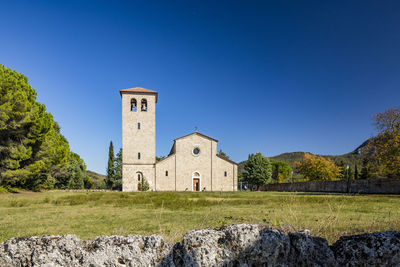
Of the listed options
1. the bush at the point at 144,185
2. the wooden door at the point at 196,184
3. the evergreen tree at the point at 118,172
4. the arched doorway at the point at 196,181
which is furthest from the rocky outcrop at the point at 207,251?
the evergreen tree at the point at 118,172

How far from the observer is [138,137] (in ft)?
133

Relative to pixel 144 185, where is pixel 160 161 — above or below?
above

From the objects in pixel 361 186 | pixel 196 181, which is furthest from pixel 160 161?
pixel 361 186

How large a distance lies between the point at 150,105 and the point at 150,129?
396cm

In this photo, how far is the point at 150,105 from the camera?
135 ft

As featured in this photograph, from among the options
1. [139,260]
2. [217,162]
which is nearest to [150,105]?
[217,162]

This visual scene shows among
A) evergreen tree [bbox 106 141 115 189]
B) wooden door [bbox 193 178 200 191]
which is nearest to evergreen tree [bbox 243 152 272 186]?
wooden door [bbox 193 178 200 191]

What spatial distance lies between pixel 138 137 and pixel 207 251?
39957mm

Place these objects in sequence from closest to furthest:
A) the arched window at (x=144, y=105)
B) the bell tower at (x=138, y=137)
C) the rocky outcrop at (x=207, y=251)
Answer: the rocky outcrop at (x=207, y=251), the bell tower at (x=138, y=137), the arched window at (x=144, y=105)

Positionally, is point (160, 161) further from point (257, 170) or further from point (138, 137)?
point (257, 170)

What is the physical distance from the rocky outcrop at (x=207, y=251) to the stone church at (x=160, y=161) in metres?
39.6

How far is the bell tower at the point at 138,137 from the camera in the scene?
40188 millimetres

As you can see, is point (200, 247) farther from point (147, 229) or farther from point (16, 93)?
point (16, 93)

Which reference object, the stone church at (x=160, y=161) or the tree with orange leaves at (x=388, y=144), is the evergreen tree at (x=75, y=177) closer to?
the stone church at (x=160, y=161)
